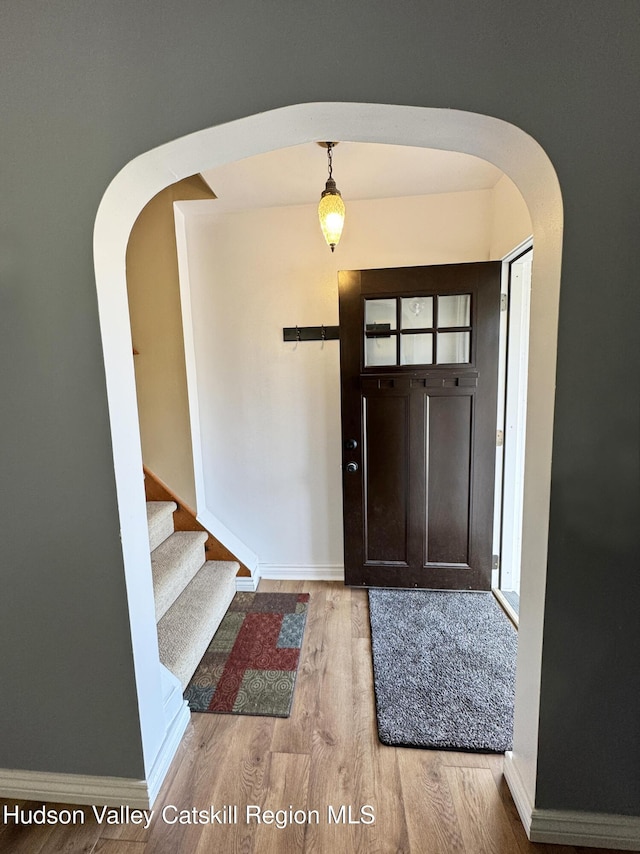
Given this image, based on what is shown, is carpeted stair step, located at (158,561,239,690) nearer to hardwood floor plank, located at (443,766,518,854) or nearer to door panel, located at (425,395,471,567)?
hardwood floor plank, located at (443,766,518,854)

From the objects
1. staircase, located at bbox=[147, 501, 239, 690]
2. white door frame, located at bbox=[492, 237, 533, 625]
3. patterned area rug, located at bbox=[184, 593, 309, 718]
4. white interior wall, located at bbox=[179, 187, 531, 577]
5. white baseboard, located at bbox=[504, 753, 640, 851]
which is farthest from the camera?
white interior wall, located at bbox=[179, 187, 531, 577]

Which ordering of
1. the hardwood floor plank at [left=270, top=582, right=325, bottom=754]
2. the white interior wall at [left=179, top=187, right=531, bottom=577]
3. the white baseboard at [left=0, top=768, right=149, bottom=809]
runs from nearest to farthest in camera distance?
the white baseboard at [left=0, top=768, right=149, bottom=809], the hardwood floor plank at [left=270, top=582, right=325, bottom=754], the white interior wall at [left=179, top=187, right=531, bottom=577]

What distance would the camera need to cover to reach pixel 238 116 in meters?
0.95

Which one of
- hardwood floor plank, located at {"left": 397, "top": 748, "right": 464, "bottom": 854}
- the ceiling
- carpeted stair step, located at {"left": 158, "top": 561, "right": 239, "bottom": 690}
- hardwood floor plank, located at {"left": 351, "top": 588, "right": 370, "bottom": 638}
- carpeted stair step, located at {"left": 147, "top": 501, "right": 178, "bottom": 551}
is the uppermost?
the ceiling

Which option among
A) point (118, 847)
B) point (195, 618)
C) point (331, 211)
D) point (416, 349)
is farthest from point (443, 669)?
point (331, 211)

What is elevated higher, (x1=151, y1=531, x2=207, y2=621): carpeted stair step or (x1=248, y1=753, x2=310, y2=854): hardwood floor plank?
(x1=151, y1=531, x2=207, y2=621): carpeted stair step

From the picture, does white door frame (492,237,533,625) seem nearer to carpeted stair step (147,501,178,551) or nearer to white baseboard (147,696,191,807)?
white baseboard (147,696,191,807)

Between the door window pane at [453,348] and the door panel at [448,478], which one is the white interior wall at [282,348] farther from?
the door panel at [448,478]

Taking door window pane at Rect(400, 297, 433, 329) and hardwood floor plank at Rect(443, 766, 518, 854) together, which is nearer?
hardwood floor plank at Rect(443, 766, 518, 854)

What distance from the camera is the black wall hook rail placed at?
95.3 inches

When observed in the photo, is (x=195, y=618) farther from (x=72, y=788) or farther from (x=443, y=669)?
(x=443, y=669)

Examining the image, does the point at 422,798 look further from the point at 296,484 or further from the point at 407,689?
the point at 296,484

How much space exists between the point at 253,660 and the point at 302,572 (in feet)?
2.65

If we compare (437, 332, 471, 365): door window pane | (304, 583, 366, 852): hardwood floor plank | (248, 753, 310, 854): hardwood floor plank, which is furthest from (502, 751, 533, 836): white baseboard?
(437, 332, 471, 365): door window pane
